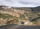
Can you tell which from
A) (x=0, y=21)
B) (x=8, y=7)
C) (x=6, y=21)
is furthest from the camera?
(x=8, y=7)

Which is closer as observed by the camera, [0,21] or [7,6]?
[0,21]

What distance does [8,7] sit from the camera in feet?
403

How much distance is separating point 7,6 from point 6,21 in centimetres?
6029

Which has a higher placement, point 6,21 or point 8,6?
point 8,6

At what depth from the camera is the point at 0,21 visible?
6419 cm

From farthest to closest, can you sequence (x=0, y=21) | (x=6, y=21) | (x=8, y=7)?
(x=8, y=7) → (x=6, y=21) → (x=0, y=21)

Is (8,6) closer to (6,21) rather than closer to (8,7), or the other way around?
(8,7)

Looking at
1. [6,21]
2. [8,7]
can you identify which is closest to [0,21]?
[6,21]

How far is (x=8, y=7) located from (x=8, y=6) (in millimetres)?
2376

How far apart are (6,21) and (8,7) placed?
58852 millimetres

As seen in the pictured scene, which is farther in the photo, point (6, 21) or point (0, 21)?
point (6, 21)

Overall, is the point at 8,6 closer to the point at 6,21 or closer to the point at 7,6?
the point at 7,6

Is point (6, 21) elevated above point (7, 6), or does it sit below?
below

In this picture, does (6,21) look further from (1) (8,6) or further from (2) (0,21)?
(1) (8,6)
